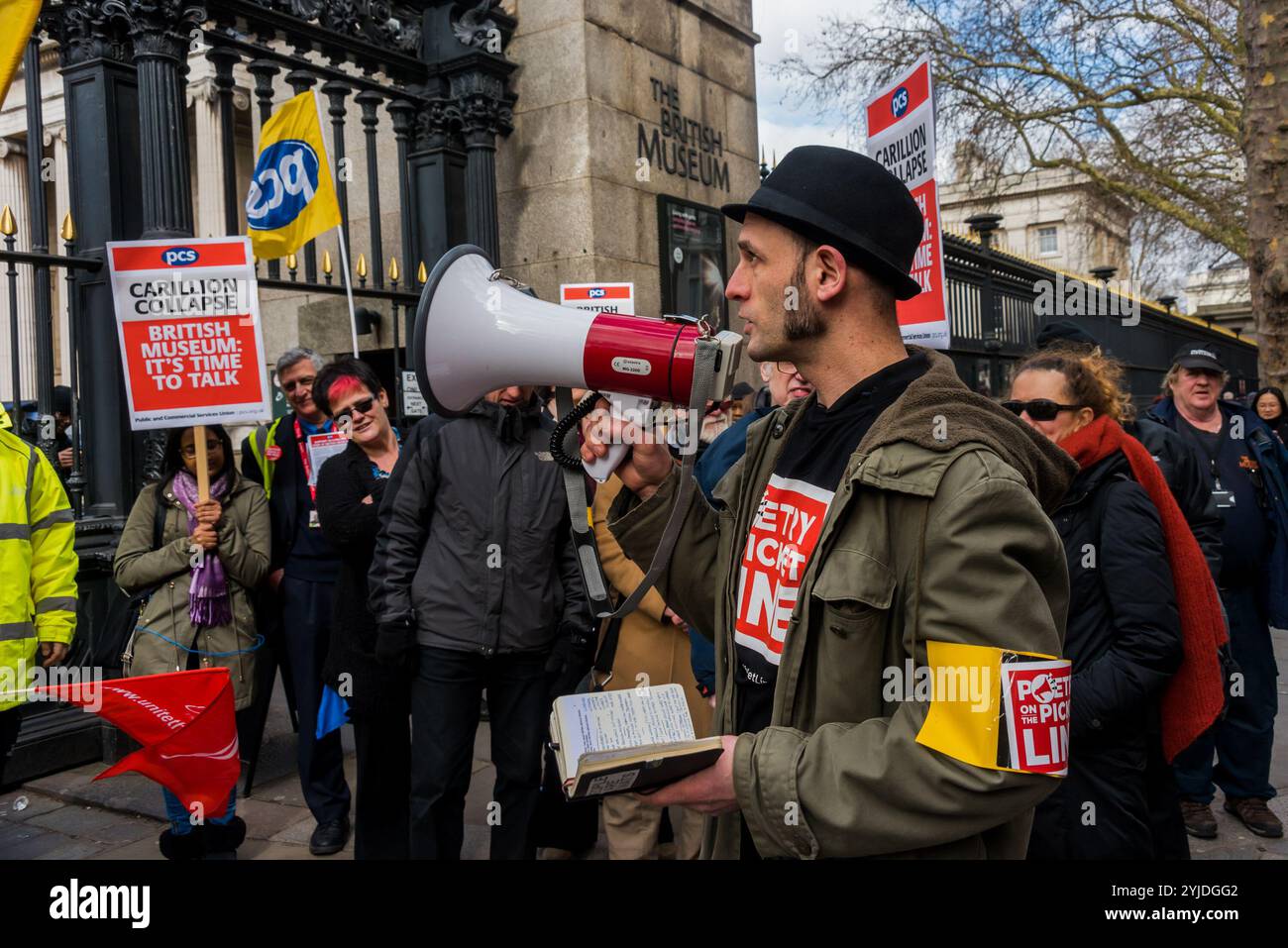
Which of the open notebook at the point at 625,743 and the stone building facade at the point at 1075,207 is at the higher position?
the stone building facade at the point at 1075,207

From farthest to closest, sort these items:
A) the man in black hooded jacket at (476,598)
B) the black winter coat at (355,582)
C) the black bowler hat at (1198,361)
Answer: the black bowler hat at (1198,361) → the black winter coat at (355,582) → the man in black hooded jacket at (476,598)

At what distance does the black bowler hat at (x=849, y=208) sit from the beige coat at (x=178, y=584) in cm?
335

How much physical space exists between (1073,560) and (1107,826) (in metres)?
0.74

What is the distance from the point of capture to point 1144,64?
1619 cm

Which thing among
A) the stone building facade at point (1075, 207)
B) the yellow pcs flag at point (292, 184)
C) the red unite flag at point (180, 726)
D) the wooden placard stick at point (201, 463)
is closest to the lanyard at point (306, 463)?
the wooden placard stick at point (201, 463)

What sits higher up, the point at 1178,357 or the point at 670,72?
the point at 670,72

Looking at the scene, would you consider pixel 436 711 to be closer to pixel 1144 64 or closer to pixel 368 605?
pixel 368 605

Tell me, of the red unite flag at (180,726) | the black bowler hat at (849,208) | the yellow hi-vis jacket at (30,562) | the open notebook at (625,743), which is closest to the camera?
the open notebook at (625,743)

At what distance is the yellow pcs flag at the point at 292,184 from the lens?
578cm

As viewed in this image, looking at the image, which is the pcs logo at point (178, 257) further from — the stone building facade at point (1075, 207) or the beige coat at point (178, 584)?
the stone building facade at point (1075, 207)

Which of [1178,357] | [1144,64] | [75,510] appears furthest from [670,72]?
[1144,64]

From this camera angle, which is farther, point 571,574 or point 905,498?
point 571,574

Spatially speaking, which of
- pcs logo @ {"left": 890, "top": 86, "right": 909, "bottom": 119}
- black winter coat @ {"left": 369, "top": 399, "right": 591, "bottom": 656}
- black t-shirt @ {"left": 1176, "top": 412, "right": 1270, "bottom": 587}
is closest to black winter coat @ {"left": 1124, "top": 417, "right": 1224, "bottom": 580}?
black t-shirt @ {"left": 1176, "top": 412, "right": 1270, "bottom": 587}

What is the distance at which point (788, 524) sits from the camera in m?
1.90
